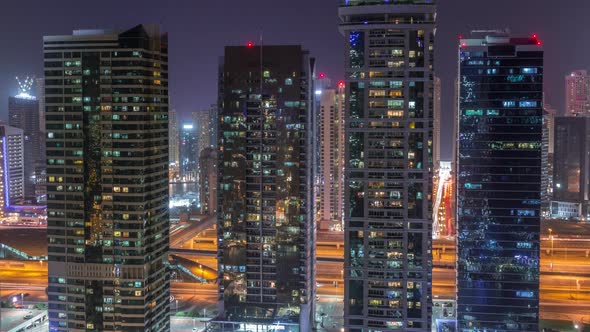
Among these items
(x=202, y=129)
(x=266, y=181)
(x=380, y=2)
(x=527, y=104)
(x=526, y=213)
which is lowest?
(x=526, y=213)

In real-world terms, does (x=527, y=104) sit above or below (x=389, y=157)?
above

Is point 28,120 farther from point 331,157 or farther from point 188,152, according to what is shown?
point 331,157

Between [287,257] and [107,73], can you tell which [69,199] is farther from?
[287,257]

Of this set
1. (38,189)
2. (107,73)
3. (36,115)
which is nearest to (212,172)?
(38,189)

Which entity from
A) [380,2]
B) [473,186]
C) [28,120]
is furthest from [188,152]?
[380,2]

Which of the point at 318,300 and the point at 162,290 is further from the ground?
the point at 162,290

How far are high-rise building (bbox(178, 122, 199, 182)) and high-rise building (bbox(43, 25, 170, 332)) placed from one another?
65257 millimetres

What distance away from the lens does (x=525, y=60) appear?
29.2 meters

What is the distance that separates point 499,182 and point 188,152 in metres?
69.1

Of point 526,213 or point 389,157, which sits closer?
point 389,157

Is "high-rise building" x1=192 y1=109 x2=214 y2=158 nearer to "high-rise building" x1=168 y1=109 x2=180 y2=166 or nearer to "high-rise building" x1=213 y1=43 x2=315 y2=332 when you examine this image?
"high-rise building" x1=168 y1=109 x2=180 y2=166

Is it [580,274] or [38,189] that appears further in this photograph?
[38,189]

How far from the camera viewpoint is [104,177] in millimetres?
27984

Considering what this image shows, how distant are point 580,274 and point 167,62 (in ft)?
104
